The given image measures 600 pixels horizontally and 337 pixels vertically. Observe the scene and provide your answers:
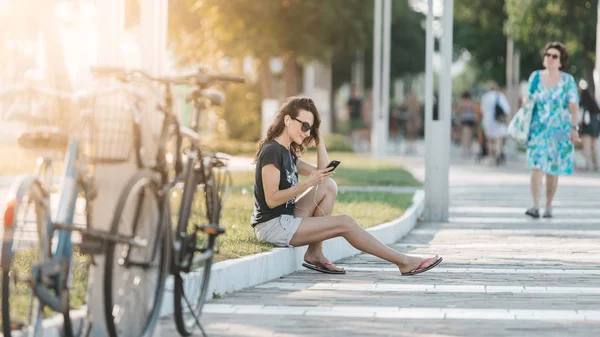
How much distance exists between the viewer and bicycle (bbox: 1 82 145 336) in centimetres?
600

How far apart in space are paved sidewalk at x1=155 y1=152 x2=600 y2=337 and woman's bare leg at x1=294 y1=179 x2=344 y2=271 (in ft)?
0.52

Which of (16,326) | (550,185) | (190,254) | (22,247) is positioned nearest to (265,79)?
(550,185)

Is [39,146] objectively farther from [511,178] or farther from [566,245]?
[511,178]

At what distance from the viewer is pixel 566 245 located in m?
12.8

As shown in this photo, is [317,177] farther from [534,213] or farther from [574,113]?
[534,213]

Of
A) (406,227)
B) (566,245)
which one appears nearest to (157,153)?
(566,245)

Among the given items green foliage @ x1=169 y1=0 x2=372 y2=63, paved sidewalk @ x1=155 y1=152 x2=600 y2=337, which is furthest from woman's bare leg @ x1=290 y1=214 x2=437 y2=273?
green foliage @ x1=169 y1=0 x2=372 y2=63

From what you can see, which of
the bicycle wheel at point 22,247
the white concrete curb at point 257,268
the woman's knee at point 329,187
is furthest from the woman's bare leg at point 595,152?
the bicycle wheel at point 22,247

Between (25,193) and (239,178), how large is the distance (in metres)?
15.0

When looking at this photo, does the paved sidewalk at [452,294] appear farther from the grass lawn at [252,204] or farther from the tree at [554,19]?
the tree at [554,19]

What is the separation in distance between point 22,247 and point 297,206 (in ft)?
13.8

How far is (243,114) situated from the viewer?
128 feet

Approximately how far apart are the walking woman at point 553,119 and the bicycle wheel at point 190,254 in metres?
8.24

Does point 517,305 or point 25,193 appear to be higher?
point 25,193
